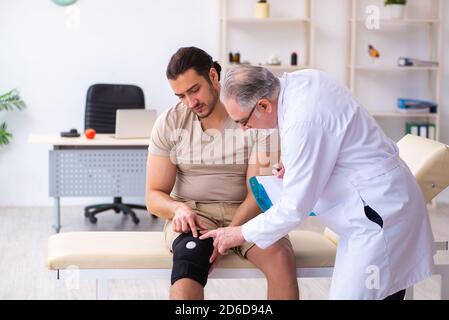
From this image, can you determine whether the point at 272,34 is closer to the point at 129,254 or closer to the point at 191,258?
the point at 129,254

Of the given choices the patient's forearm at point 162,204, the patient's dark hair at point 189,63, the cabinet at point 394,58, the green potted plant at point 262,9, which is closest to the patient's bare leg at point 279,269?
the patient's forearm at point 162,204

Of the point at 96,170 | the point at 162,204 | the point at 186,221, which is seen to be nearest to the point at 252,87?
the point at 186,221

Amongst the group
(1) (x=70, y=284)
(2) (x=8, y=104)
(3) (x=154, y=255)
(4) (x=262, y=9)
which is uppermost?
(4) (x=262, y=9)

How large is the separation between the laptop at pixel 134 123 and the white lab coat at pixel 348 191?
2.86 metres

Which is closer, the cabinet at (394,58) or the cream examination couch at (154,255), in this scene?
the cream examination couch at (154,255)

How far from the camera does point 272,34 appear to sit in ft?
20.2

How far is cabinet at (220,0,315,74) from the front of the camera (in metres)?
6.11

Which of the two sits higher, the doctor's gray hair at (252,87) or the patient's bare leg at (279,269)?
the doctor's gray hair at (252,87)

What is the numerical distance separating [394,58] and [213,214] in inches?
157

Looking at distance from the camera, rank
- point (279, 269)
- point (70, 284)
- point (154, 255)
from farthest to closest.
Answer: point (70, 284) → point (154, 255) → point (279, 269)

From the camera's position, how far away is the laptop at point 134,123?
4.99 meters

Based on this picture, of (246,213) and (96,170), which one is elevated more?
(246,213)

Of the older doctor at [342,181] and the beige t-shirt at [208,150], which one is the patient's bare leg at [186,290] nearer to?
the older doctor at [342,181]

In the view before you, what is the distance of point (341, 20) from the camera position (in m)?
6.20
